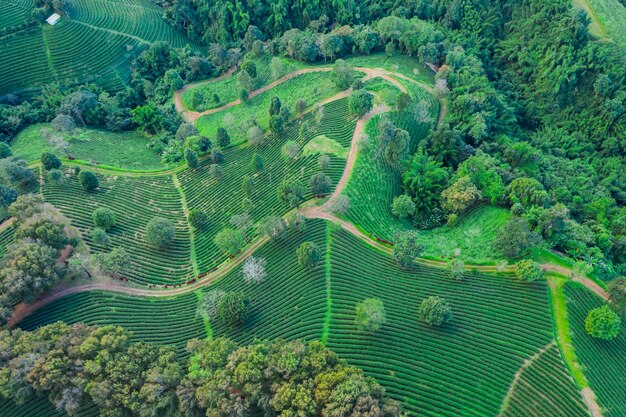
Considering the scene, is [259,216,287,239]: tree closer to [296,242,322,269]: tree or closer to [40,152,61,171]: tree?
[296,242,322,269]: tree

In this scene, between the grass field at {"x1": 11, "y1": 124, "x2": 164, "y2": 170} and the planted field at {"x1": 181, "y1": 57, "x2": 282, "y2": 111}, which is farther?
the planted field at {"x1": 181, "y1": 57, "x2": 282, "y2": 111}

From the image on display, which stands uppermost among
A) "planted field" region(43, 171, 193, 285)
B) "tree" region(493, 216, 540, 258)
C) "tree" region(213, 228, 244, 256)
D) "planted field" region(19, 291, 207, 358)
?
"tree" region(493, 216, 540, 258)

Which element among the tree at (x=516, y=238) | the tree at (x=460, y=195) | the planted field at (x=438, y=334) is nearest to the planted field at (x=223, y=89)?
the planted field at (x=438, y=334)

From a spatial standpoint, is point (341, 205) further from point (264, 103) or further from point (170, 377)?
point (264, 103)

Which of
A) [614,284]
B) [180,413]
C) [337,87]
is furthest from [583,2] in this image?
[180,413]

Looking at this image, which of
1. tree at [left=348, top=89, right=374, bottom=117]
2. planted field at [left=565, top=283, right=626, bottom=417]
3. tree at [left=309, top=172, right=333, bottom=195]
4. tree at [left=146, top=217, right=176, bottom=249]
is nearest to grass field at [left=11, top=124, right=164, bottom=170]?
tree at [left=146, top=217, right=176, bottom=249]

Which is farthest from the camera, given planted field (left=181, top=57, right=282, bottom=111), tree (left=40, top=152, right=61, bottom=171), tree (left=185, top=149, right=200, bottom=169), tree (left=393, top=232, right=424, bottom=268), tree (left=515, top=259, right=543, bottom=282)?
planted field (left=181, top=57, right=282, bottom=111)

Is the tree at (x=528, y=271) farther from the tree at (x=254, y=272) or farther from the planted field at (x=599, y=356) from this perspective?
the tree at (x=254, y=272)

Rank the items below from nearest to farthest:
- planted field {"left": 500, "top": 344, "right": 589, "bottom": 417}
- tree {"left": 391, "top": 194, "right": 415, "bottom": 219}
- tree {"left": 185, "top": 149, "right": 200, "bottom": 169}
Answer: planted field {"left": 500, "top": 344, "right": 589, "bottom": 417}
tree {"left": 391, "top": 194, "right": 415, "bottom": 219}
tree {"left": 185, "top": 149, "right": 200, "bottom": 169}
